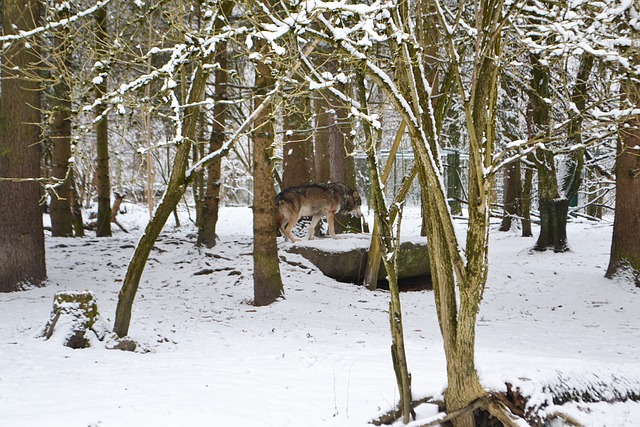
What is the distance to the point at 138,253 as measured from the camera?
6875mm

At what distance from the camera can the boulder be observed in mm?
11898

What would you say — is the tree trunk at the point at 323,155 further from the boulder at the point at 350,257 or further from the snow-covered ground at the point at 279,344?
the boulder at the point at 350,257

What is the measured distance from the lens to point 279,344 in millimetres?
7508

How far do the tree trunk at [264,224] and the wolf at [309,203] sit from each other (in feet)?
8.85

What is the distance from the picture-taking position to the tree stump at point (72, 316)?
22.3 ft

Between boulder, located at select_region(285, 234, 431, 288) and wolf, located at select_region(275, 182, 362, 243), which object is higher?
wolf, located at select_region(275, 182, 362, 243)

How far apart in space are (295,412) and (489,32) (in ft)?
11.0

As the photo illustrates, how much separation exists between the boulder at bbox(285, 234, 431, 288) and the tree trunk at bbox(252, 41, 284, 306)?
7.63 ft

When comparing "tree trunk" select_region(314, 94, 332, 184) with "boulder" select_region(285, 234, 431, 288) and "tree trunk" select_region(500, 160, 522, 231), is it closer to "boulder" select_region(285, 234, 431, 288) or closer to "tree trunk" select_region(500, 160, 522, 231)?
"boulder" select_region(285, 234, 431, 288)

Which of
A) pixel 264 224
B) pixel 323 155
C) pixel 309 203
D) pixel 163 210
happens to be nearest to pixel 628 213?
pixel 309 203

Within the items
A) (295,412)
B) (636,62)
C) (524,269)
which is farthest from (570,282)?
(295,412)

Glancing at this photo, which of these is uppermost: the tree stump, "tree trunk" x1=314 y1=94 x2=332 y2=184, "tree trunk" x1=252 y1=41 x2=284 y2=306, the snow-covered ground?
"tree trunk" x1=314 y1=94 x2=332 y2=184

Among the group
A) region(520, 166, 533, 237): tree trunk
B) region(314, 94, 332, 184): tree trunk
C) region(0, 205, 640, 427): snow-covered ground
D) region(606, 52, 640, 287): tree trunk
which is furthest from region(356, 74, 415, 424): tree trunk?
region(520, 166, 533, 237): tree trunk

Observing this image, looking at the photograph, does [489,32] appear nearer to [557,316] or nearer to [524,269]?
[557,316]
